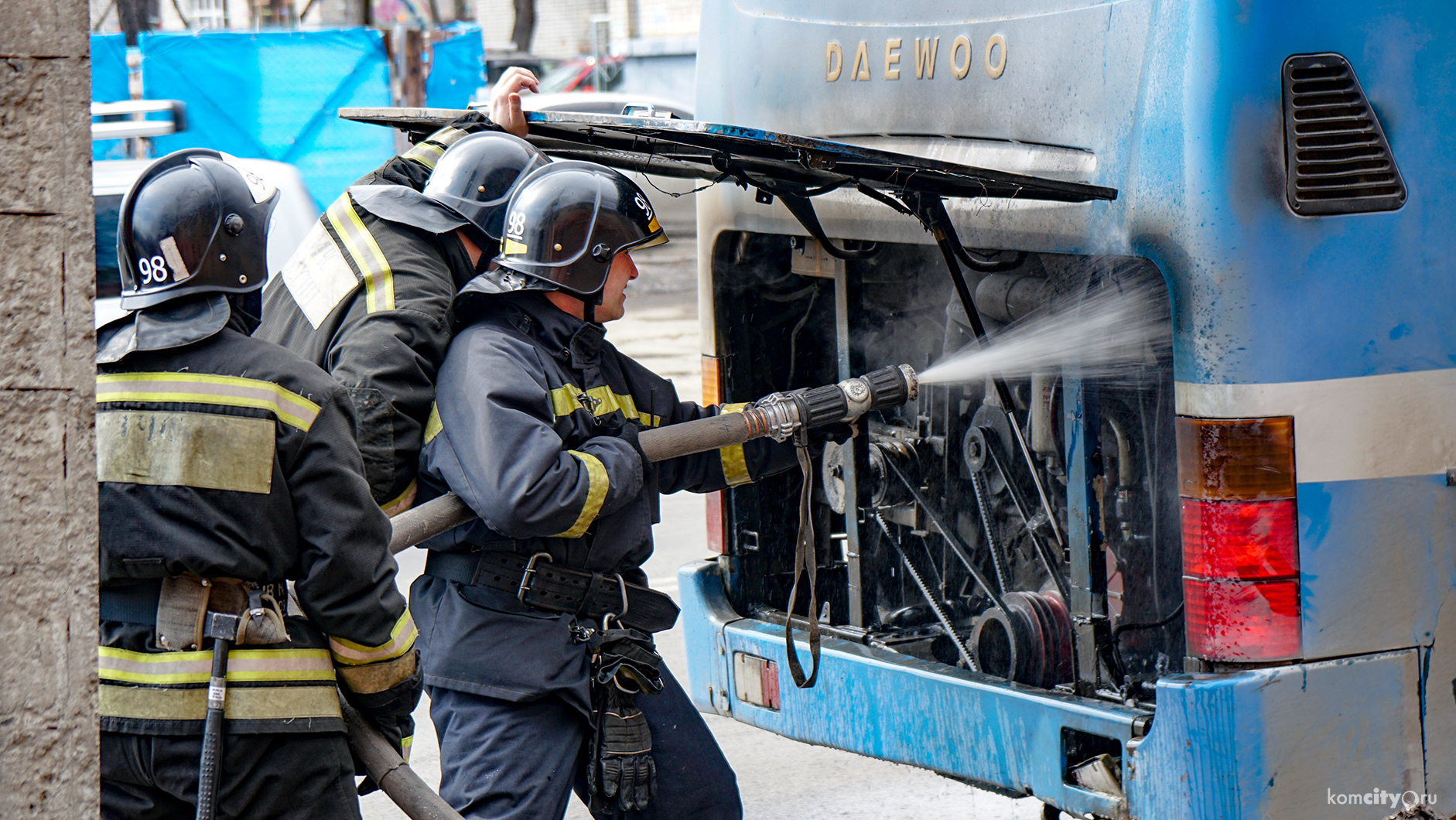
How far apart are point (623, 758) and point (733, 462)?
0.79m

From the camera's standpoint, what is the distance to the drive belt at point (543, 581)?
10.5 ft

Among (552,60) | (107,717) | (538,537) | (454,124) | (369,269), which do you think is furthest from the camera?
(552,60)

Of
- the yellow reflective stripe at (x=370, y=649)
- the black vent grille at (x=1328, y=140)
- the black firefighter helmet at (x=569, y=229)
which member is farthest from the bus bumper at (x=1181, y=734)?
the yellow reflective stripe at (x=370, y=649)

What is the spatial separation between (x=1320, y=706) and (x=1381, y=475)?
0.46m

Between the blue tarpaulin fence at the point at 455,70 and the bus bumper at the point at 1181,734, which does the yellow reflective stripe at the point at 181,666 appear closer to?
the bus bumper at the point at 1181,734

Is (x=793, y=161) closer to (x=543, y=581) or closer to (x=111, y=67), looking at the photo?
(x=543, y=581)

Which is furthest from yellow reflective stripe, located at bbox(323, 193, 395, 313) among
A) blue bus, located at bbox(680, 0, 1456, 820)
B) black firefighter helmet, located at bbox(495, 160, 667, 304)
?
blue bus, located at bbox(680, 0, 1456, 820)

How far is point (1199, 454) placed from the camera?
2977mm

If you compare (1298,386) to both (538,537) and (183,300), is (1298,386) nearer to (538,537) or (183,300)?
(538,537)

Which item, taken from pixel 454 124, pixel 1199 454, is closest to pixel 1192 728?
pixel 1199 454

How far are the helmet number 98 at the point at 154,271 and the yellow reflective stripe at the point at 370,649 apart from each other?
715 mm

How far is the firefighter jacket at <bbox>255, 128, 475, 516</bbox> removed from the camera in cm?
323

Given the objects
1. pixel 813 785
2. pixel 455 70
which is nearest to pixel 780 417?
pixel 813 785

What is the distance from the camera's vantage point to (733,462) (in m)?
3.64
